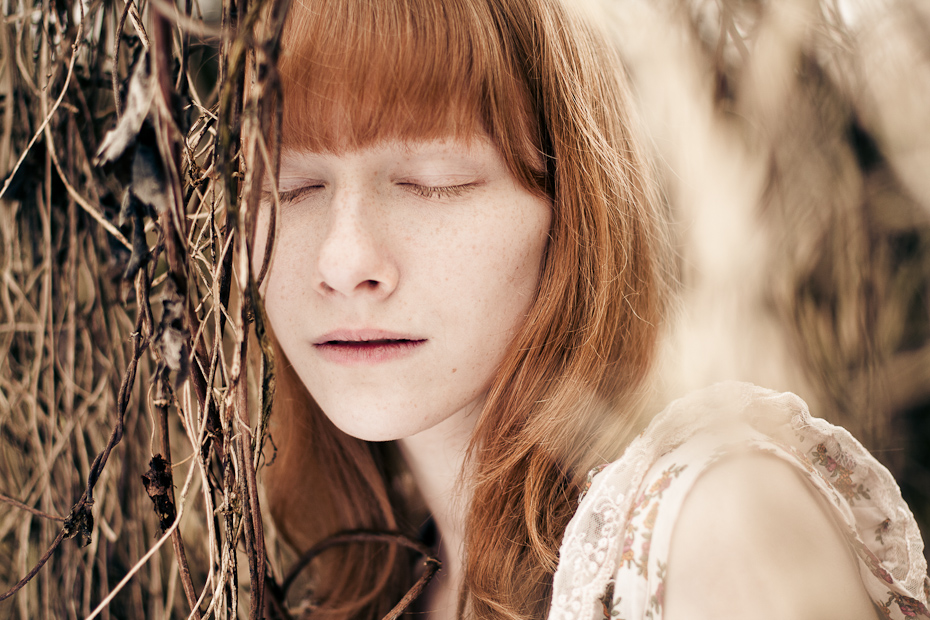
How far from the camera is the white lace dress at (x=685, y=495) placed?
55cm

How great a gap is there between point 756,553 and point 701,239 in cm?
43

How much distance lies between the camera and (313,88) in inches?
23.5

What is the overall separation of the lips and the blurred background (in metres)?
0.21

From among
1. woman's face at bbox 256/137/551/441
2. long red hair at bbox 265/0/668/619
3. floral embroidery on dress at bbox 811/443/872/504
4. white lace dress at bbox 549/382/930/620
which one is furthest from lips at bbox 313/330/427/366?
floral embroidery on dress at bbox 811/443/872/504

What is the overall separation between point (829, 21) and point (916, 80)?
142 mm

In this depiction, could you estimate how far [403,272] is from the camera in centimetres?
63

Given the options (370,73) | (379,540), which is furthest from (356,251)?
(379,540)

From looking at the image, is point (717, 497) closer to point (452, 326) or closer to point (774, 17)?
point (452, 326)

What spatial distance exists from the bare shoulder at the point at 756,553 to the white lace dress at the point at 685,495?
15 mm

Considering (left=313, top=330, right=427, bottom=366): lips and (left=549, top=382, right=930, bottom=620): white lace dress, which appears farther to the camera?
(left=313, top=330, right=427, bottom=366): lips

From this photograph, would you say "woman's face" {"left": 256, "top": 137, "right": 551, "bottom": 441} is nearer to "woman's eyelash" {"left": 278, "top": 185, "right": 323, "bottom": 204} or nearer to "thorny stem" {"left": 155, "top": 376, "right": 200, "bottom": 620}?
"woman's eyelash" {"left": 278, "top": 185, "right": 323, "bottom": 204}

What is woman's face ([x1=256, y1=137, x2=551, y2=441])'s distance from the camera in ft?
2.02

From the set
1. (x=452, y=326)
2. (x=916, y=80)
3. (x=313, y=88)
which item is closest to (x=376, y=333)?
(x=452, y=326)

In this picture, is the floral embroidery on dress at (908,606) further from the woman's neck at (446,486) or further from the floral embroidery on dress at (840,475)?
the woman's neck at (446,486)
